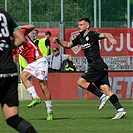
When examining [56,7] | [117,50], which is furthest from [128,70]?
[56,7]

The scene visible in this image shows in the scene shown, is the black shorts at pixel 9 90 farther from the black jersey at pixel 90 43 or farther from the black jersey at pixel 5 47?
the black jersey at pixel 90 43

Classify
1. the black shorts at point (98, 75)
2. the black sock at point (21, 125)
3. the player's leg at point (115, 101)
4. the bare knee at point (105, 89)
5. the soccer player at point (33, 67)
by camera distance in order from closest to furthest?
the black sock at point (21, 125) < the player's leg at point (115, 101) < the soccer player at point (33, 67) < the bare knee at point (105, 89) < the black shorts at point (98, 75)

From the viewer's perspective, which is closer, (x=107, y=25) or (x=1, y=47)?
(x=1, y=47)

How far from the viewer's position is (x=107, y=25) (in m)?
34.1

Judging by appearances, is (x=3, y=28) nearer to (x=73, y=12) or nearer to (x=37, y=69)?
(x=37, y=69)

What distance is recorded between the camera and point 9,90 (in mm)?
9641

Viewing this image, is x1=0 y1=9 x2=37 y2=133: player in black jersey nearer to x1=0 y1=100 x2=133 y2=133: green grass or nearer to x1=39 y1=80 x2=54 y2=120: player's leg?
x1=0 y1=100 x2=133 y2=133: green grass

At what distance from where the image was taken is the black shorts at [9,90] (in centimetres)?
962

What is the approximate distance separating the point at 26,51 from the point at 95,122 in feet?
8.34

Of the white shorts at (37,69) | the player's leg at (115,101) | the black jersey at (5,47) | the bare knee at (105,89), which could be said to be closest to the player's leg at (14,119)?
the black jersey at (5,47)

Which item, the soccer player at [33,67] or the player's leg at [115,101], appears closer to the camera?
the player's leg at [115,101]

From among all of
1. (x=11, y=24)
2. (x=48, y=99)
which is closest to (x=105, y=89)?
(x=48, y=99)

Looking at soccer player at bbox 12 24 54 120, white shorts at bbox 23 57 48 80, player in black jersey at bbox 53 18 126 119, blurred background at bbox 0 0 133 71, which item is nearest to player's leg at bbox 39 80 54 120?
soccer player at bbox 12 24 54 120

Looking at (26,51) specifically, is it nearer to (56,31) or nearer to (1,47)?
(1,47)
